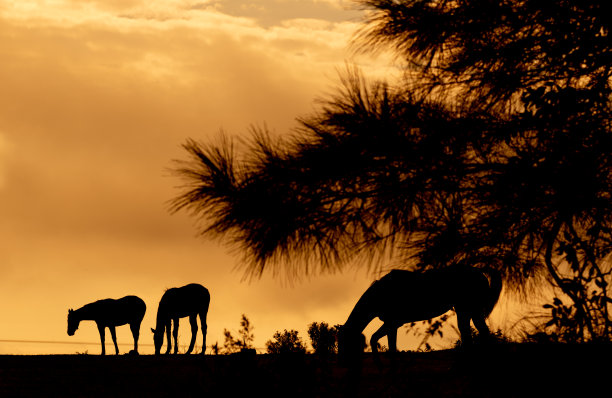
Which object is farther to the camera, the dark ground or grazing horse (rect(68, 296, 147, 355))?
grazing horse (rect(68, 296, 147, 355))

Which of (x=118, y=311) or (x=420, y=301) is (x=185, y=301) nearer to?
(x=118, y=311)

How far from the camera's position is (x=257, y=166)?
24.1 ft

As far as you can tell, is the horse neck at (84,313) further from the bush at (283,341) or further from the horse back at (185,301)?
the bush at (283,341)

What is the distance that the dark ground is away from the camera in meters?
6.75

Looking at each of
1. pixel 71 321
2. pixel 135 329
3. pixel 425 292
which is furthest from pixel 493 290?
pixel 71 321

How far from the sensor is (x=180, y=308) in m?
14.9

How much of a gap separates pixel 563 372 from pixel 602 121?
2.06 meters

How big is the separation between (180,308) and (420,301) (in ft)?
24.8

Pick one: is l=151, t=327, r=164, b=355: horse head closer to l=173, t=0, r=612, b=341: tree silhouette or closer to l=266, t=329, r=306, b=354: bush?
l=266, t=329, r=306, b=354: bush

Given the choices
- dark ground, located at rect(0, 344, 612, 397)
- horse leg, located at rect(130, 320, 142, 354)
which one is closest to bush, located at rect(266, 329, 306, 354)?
dark ground, located at rect(0, 344, 612, 397)

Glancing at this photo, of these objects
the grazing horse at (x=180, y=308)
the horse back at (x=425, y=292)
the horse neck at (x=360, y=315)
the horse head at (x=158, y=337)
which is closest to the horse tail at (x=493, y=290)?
the horse back at (x=425, y=292)

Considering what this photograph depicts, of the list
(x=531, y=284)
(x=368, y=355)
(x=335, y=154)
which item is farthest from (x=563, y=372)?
(x=368, y=355)

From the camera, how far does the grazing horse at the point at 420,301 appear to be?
7.64 m

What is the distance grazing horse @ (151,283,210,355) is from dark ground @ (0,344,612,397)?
462cm
